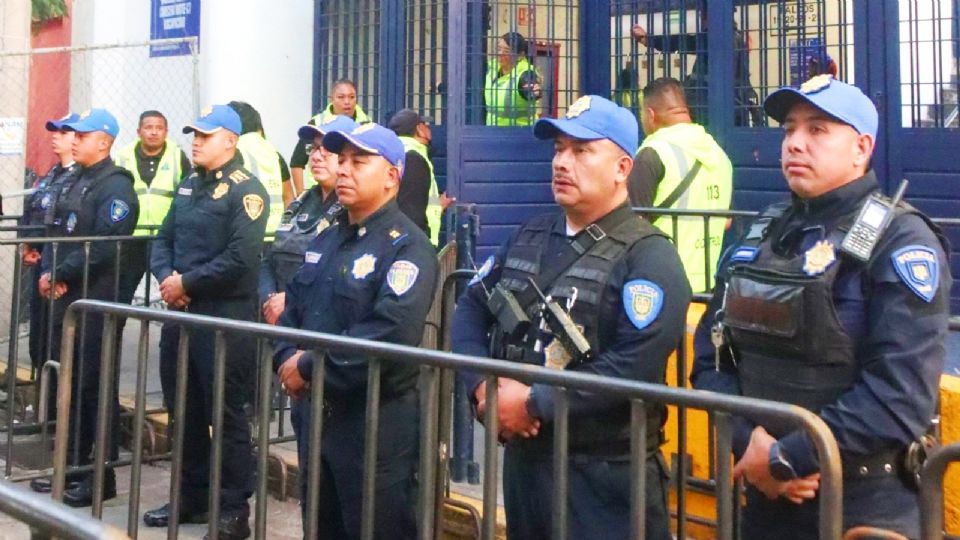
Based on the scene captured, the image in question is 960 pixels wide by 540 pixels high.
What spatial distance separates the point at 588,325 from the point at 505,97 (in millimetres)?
6000

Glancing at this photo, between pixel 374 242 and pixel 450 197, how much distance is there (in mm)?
4789

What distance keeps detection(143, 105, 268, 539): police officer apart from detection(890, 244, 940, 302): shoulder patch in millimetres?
3425

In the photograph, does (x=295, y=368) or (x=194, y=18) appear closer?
(x=295, y=368)

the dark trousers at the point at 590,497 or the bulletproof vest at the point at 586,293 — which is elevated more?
the bulletproof vest at the point at 586,293

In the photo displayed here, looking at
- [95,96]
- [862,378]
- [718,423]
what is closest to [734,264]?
[862,378]

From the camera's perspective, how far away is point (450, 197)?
905 cm

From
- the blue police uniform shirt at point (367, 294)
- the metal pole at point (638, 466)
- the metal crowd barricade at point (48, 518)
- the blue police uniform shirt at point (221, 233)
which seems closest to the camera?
the metal crowd barricade at point (48, 518)

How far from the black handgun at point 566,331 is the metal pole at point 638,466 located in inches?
20.1

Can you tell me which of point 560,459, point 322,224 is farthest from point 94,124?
point 560,459

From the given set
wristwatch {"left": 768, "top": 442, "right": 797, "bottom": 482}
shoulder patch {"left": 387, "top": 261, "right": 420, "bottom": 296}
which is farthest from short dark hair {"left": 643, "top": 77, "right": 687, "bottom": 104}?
wristwatch {"left": 768, "top": 442, "right": 797, "bottom": 482}

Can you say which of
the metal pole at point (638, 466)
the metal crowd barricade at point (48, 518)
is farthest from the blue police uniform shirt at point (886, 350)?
the metal crowd barricade at point (48, 518)

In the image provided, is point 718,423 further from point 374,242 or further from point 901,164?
point 901,164

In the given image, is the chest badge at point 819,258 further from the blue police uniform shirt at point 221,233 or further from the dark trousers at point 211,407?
the blue police uniform shirt at point 221,233

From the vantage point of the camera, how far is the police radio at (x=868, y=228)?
293 cm
